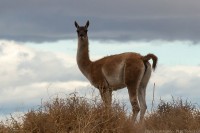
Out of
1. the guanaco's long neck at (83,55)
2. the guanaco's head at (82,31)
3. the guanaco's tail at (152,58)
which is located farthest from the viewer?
the guanaco's long neck at (83,55)

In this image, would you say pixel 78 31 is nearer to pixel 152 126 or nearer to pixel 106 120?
pixel 152 126

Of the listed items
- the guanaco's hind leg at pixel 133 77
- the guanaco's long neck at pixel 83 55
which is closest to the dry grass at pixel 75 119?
the guanaco's hind leg at pixel 133 77

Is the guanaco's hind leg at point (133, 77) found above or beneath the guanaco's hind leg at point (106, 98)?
above

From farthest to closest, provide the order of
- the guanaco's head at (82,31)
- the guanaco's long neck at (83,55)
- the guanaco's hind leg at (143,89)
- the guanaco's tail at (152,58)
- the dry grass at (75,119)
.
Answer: the guanaco's long neck at (83,55) < the guanaco's head at (82,31) < the guanaco's tail at (152,58) < the guanaco's hind leg at (143,89) < the dry grass at (75,119)

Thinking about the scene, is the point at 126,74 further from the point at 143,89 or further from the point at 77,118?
the point at 77,118

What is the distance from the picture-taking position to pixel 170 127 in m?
17.2

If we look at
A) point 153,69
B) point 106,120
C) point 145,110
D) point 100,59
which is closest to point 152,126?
point 145,110

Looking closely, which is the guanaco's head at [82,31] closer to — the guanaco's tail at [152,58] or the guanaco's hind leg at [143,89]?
the guanaco's tail at [152,58]

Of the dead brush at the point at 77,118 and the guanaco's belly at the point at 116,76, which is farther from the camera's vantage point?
the guanaco's belly at the point at 116,76

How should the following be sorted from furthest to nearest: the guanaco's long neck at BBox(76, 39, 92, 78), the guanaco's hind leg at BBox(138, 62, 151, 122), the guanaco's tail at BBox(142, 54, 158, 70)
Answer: the guanaco's long neck at BBox(76, 39, 92, 78), the guanaco's tail at BBox(142, 54, 158, 70), the guanaco's hind leg at BBox(138, 62, 151, 122)

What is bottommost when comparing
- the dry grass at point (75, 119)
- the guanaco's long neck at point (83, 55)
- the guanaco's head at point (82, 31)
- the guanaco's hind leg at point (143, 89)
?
the dry grass at point (75, 119)

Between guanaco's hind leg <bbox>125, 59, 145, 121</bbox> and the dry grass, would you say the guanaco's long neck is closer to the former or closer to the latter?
guanaco's hind leg <bbox>125, 59, 145, 121</bbox>

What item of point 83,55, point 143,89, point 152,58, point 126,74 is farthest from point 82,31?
point 143,89

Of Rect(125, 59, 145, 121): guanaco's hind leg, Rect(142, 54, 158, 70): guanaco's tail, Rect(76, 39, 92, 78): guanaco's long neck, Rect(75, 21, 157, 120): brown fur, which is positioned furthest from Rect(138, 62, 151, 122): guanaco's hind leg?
Rect(76, 39, 92, 78): guanaco's long neck
